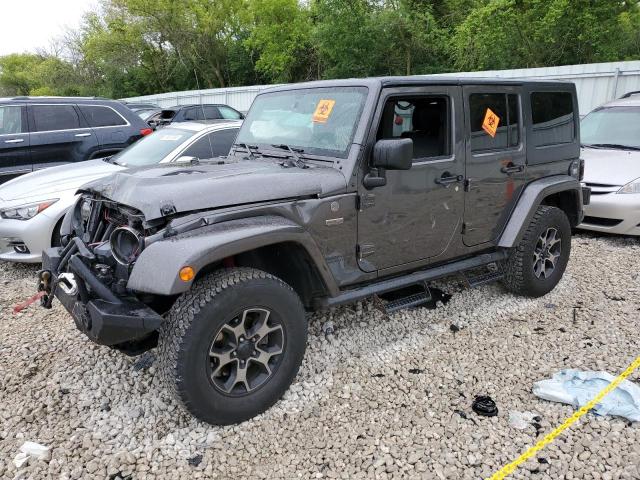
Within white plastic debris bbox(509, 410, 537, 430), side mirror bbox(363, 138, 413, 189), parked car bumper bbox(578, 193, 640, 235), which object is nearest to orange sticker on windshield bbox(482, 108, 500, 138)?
side mirror bbox(363, 138, 413, 189)

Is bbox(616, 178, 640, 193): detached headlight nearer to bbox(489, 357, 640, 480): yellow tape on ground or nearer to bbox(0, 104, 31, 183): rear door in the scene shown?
bbox(489, 357, 640, 480): yellow tape on ground

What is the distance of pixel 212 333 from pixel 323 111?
171cm

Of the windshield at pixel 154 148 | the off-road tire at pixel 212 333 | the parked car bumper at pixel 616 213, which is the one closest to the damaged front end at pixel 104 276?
the off-road tire at pixel 212 333

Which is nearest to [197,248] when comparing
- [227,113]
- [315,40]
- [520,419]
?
[520,419]

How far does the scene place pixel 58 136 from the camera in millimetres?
7156

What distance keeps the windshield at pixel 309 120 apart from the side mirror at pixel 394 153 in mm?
258

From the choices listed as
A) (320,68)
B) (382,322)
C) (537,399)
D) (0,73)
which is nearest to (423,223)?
(382,322)

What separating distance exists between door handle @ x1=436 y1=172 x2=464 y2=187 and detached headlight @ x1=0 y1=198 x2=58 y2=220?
3.79 m

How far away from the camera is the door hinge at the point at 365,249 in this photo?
128 inches

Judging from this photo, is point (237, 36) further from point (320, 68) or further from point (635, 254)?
point (635, 254)

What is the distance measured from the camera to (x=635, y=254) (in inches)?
229

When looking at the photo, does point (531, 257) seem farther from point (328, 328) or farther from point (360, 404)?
point (360, 404)

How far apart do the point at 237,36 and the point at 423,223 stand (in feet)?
129

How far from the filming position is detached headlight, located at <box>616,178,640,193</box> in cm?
602
